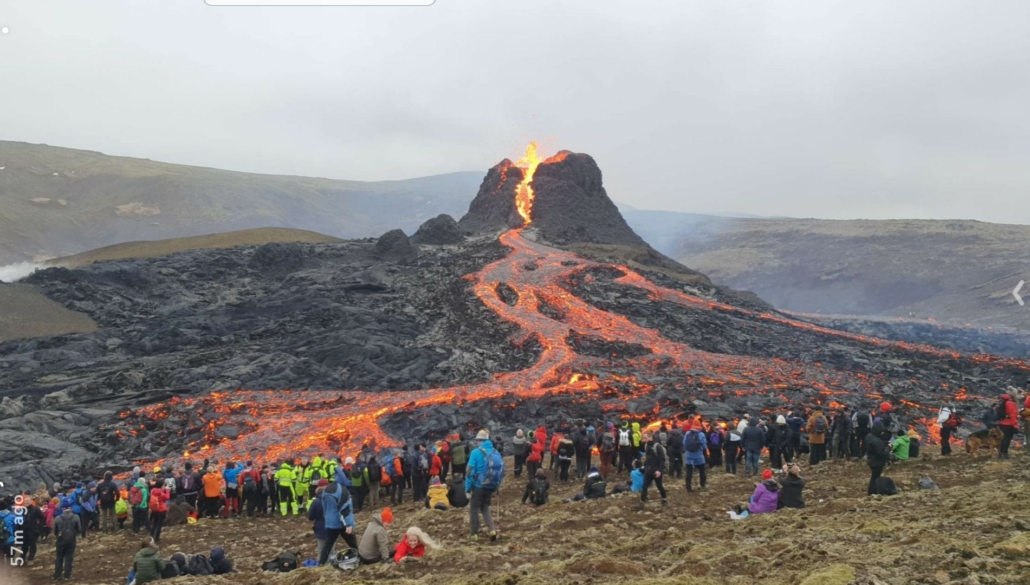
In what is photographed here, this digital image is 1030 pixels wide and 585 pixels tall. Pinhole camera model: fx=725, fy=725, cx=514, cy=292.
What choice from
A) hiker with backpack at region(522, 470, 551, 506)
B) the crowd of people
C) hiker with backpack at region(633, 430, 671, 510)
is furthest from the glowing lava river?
hiker with backpack at region(633, 430, 671, 510)

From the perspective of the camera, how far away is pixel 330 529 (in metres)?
13.4

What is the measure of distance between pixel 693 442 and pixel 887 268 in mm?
134546

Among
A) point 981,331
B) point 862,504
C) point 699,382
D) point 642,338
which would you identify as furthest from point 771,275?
point 862,504

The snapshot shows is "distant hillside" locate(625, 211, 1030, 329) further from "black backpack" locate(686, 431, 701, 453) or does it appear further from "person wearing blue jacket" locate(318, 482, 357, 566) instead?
"person wearing blue jacket" locate(318, 482, 357, 566)

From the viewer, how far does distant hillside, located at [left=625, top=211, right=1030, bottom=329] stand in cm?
11619

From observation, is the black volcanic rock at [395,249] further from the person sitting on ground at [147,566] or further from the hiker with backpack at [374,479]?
the person sitting on ground at [147,566]

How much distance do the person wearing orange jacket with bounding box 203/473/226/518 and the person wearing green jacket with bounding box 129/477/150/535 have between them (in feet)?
5.24

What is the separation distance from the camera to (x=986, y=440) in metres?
20.6

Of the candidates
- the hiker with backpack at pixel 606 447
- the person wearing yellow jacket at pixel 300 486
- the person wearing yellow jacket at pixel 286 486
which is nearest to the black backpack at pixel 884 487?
the hiker with backpack at pixel 606 447

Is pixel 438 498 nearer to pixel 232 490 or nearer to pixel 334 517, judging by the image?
pixel 334 517

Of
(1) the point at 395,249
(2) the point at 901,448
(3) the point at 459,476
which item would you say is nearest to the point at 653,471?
(3) the point at 459,476

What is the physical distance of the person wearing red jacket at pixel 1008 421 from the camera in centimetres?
1938

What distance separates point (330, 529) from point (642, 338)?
1551 inches

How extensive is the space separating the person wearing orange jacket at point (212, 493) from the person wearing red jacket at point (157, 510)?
2303mm
